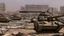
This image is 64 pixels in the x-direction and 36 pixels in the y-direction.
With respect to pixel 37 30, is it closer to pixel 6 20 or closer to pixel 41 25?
pixel 41 25

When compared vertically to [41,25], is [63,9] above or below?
below

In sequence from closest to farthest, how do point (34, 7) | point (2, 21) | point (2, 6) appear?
point (2, 21), point (34, 7), point (2, 6)

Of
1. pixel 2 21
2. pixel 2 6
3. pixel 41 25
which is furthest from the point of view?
pixel 2 6

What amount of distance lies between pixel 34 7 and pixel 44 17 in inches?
897

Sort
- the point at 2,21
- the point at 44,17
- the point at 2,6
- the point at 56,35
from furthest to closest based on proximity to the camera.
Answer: the point at 2,6 → the point at 2,21 → the point at 44,17 → the point at 56,35

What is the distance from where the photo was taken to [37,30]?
923 cm

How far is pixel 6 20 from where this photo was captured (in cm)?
1694

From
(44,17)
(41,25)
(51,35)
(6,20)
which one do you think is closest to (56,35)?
(51,35)

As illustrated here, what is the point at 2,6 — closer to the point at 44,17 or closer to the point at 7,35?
the point at 44,17

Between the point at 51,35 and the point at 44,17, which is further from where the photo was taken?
the point at 44,17

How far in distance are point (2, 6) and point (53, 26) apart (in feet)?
110

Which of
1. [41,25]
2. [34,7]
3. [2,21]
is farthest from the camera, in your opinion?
[34,7]

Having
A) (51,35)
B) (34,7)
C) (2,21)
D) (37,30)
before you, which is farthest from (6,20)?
(34,7)

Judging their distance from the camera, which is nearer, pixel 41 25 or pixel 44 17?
pixel 41 25
